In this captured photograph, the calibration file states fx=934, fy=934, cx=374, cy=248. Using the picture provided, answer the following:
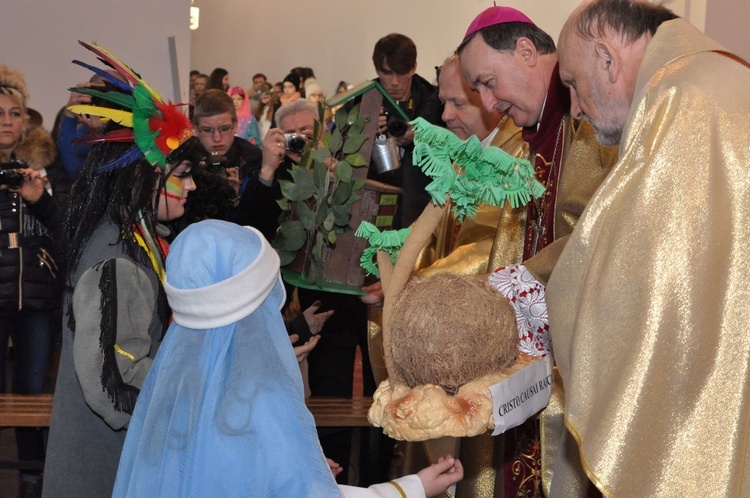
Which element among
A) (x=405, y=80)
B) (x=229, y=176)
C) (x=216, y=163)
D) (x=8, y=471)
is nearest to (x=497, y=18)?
(x=216, y=163)

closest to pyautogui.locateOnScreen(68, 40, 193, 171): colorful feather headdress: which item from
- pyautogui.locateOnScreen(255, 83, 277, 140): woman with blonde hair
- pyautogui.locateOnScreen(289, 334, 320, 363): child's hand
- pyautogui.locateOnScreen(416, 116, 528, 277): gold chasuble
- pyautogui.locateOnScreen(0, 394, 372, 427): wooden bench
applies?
pyautogui.locateOnScreen(289, 334, 320, 363): child's hand

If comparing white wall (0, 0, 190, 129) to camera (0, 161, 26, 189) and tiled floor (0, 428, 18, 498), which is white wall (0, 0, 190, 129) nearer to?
camera (0, 161, 26, 189)

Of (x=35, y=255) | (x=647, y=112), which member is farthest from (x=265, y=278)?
(x=35, y=255)

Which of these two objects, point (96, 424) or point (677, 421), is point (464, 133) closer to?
Answer: point (96, 424)

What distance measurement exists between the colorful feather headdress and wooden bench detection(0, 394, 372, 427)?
1368 mm

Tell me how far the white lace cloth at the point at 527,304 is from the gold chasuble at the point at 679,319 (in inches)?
21.9

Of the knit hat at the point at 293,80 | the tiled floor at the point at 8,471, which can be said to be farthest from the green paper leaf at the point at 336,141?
the knit hat at the point at 293,80

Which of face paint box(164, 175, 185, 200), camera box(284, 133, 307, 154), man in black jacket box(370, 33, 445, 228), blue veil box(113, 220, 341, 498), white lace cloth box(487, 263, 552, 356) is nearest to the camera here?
blue veil box(113, 220, 341, 498)

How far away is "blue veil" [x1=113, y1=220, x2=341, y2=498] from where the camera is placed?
2168 millimetres

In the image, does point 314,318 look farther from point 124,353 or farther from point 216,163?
point 124,353

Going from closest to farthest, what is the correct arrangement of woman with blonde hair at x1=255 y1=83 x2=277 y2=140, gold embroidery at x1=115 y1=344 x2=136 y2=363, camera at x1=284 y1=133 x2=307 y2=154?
gold embroidery at x1=115 y1=344 x2=136 y2=363 → camera at x1=284 y1=133 x2=307 y2=154 → woman with blonde hair at x1=255 y1=83 x2=277 y2=140

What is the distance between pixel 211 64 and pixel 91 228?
1209 cm

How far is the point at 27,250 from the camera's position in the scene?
5.12m

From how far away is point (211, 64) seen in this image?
1473cm
